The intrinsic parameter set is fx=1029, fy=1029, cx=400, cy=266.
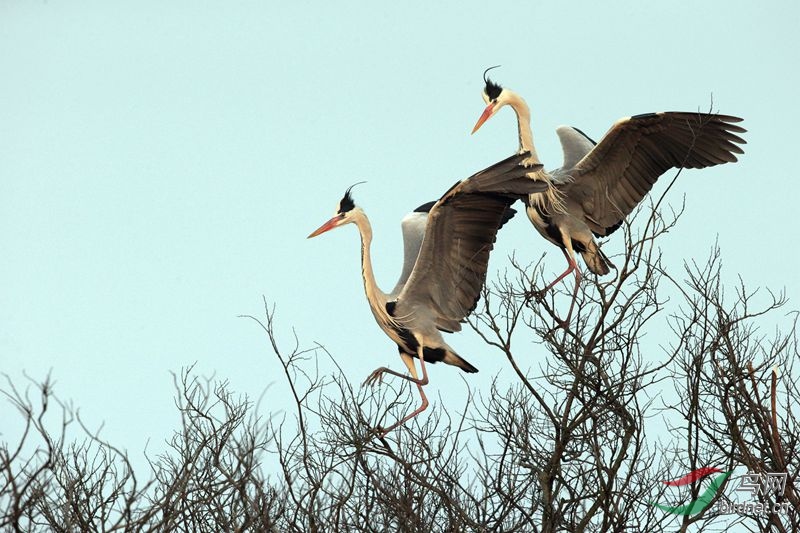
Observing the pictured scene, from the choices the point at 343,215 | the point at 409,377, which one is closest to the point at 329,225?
the point at 343,215

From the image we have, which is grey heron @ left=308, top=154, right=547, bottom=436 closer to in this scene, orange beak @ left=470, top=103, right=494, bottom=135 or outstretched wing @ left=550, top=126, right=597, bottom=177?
orange beak @ left=470, top=103, right=494, bottom=135

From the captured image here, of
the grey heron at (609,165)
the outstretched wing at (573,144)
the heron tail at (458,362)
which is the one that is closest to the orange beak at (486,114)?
the grey heron at (609,165)

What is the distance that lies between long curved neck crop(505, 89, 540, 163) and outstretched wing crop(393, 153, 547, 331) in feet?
4.25

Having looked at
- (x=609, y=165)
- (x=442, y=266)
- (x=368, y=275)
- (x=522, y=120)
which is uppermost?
(x=522, y=120)

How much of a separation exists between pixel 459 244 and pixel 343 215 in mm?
1081

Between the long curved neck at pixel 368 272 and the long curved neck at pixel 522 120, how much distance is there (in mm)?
1764

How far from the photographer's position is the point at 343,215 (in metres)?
8.49

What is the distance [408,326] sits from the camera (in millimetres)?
8359

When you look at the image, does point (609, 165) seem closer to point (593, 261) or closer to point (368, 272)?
point (593, 261)

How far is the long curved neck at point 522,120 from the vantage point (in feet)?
30.7

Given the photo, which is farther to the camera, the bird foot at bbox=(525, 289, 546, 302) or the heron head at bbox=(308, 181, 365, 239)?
the heron head at bbox=(308, 181, 365, 239)

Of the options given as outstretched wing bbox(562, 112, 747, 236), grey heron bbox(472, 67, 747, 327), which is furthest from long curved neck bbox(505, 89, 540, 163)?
outstretched wing bbox(562, 112, 747, 236)

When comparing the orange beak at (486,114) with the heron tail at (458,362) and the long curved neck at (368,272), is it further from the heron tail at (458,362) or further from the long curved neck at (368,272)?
the heron tail at (458,362)

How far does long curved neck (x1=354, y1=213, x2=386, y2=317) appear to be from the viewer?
8316mm
